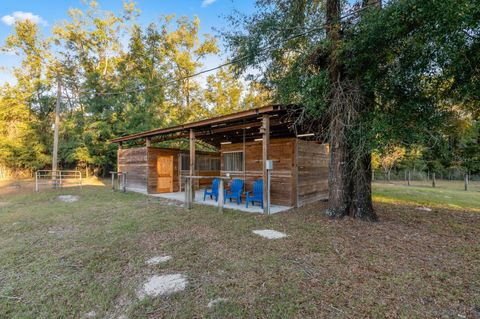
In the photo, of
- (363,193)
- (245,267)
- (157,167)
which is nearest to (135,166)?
(157,167)

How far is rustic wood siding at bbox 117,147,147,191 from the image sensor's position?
9969 mm

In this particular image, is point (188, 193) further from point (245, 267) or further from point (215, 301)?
point (215, 301)

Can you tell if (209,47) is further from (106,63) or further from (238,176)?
(238,176)

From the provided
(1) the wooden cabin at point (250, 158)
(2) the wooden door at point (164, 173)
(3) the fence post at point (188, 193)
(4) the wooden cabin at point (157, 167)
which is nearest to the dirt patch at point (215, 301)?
(1) the wooden cabin at point (250, 158)

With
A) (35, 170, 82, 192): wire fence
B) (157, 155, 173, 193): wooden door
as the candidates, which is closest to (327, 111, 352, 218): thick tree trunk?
(157, 155, 173, 193): wooden door

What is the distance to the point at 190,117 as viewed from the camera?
1994 centimetres

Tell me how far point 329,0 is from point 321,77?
1.92 metres

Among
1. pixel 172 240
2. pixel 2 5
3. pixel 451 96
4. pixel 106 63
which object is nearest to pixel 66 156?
pixel 106 63

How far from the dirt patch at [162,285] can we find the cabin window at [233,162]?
5.63 m

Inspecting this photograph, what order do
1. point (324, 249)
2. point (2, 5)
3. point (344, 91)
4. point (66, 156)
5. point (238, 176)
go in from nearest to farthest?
1. point (324, 249)
2. point (344, 91)
3. point (238, 176)
4. point (2, 5)
5. point (66, 156)

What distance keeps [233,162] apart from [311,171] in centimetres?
274

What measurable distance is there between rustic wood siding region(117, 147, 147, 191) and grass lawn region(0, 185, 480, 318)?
4871 millimetres

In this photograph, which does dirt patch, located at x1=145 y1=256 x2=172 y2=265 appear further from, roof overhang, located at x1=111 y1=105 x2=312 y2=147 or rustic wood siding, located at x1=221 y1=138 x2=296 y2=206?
rustic wood siding, located at x1=221 y1=138 x2=296 y2=206

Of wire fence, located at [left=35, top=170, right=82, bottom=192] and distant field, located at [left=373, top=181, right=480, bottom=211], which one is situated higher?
wire fence, located at [left=35, top=170, right=82, bottom=192]
